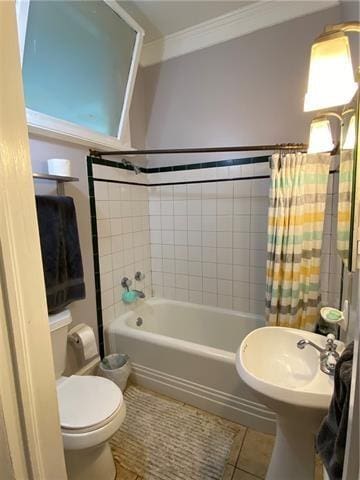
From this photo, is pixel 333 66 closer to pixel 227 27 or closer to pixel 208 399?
pixel 227 27

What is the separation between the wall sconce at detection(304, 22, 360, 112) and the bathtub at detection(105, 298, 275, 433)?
1.47 m

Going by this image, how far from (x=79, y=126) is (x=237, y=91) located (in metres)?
1.28

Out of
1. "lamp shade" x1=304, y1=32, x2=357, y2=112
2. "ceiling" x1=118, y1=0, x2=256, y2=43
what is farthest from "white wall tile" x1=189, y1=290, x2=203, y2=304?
"ceiling" x1=118, y1=0, x2=256, y2=43

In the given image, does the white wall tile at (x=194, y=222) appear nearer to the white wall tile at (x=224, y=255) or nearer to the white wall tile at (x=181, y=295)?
the white wall tile at (x=224, y=255)

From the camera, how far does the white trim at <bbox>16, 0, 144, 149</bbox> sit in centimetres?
129

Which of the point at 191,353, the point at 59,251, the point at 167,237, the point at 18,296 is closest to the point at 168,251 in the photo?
the point at 167,237

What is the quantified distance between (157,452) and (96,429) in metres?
0.53

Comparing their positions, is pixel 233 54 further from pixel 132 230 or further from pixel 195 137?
pixel 132 230

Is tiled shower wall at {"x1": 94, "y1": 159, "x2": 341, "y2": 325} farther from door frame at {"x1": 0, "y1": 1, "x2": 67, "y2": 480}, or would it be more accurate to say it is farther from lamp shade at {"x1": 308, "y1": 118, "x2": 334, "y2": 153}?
door frame at {"x1": 0, "y1": 1, "x2": 67, "y2": 480}

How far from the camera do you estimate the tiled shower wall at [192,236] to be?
2020 millimetres

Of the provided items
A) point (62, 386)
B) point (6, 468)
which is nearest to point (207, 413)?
point (62, 386)

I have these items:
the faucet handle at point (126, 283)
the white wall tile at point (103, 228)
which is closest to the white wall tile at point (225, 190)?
the white wall tile at point (103, 228)

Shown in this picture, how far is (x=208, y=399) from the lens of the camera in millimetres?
1694

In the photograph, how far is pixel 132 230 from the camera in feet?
7.64
